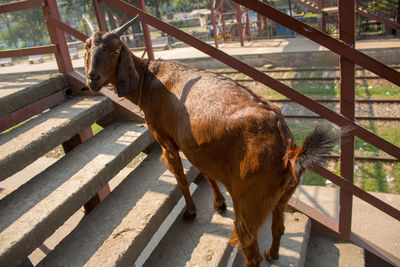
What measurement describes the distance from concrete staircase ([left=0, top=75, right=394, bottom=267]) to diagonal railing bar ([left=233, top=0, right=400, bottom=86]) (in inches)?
74.0

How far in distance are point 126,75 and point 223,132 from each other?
126 cm

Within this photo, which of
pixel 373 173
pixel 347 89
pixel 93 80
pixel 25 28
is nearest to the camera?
pixel 347 89

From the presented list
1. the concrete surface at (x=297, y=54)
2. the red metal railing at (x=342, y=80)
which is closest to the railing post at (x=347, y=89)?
the red metal railing at (x=342, y=80)

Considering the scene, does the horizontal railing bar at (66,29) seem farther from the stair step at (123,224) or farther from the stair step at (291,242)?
the stair step at (291,242)

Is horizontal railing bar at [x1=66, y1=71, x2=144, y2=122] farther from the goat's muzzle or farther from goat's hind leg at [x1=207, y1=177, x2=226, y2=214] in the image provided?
goat's hind leg at [x1=207, y1=177, x2=226, y2=214]

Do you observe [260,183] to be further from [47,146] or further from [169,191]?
[47,146]

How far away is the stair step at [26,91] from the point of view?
3.52 meters

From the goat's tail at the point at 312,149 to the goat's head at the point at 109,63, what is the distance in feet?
5.85

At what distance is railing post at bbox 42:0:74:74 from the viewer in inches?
157

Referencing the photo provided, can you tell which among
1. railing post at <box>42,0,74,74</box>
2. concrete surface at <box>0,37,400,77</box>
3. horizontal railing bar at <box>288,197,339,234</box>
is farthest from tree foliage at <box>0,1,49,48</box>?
horizontal railing bar at <box>288,197,339,234</box>

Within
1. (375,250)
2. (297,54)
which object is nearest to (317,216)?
(375,250)

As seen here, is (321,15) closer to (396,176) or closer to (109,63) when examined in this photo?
(396,176)

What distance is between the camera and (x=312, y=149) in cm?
219

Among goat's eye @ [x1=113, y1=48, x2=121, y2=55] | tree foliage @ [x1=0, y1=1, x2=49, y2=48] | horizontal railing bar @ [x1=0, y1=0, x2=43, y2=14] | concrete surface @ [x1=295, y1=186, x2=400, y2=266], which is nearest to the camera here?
goat's eye @ [x1=113, y1=48, x2=121, y2=55]
